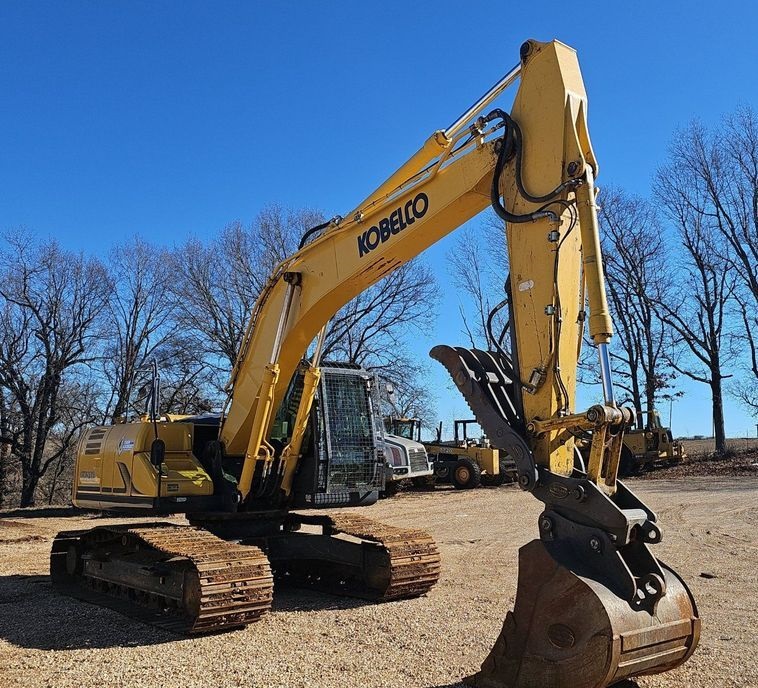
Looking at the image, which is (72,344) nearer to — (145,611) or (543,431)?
(145,611)

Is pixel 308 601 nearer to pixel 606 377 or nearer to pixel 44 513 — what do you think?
pixel 606 377

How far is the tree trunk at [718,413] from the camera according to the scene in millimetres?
32625

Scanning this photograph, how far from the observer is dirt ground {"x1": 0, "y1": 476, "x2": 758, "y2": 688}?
18.4 ft

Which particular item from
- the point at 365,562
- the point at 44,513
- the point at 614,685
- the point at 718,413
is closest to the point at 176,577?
the point at 365,562

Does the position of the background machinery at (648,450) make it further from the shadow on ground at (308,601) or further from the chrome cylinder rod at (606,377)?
the chrome cylinder rod at (606,377)

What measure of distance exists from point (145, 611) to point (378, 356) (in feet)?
82.1

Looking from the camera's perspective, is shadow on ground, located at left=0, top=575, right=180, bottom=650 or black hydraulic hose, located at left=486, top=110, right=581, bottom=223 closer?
black hydraulic hose, located at left=486, top=110, right=581, bottom=223

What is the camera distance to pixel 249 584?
7059 millimetres

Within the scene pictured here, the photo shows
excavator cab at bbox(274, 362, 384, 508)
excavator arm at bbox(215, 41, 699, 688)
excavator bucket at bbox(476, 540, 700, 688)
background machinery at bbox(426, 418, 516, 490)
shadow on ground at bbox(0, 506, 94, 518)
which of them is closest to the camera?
excavator bucket at bbox(476, 540, 700, 688)

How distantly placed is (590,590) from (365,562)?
4.47 m

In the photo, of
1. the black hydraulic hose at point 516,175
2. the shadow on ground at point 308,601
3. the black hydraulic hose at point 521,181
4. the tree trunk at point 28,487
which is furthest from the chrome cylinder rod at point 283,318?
the tree trunk at point 28,487

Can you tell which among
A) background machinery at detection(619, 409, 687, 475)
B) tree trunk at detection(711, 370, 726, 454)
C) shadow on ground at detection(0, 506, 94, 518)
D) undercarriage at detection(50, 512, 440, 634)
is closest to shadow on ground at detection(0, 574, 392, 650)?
undercarriage at detection(50, 512, 440, 634)

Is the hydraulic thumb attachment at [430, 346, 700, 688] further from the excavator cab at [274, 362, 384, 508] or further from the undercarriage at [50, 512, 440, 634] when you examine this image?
the excavator cab at [274, 362, 384, 508]

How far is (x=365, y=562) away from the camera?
855 centimetres
